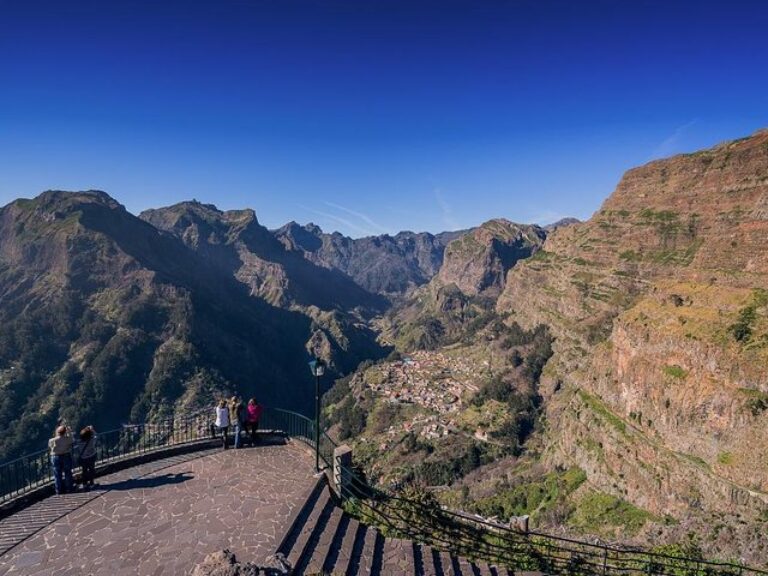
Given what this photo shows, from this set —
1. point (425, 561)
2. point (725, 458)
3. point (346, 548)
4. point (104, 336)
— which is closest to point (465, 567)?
point (425, 561)

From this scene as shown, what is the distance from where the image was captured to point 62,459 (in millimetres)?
14508

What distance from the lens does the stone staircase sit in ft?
37.1

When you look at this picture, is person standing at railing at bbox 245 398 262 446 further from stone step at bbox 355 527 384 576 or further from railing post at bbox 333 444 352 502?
stone step at bbox 355 527 384 576

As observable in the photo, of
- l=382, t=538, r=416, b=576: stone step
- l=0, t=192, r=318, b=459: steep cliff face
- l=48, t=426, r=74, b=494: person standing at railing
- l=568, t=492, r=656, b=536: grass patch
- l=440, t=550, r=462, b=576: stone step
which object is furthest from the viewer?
l=0, t=192, r=318, b=459: steep cliff face

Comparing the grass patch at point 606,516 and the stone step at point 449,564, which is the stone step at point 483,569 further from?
the grass patch at point 606,516

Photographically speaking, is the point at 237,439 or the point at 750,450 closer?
the point at 237,439

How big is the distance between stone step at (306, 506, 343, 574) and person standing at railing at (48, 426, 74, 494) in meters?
9.21

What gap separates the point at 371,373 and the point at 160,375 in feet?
226

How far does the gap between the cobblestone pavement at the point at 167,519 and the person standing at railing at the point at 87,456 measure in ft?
1.80

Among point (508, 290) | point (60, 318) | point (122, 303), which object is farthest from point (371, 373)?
point (60, 318)

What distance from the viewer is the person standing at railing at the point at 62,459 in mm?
14266

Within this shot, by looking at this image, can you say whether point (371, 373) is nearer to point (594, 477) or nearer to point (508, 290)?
point (508, 290)

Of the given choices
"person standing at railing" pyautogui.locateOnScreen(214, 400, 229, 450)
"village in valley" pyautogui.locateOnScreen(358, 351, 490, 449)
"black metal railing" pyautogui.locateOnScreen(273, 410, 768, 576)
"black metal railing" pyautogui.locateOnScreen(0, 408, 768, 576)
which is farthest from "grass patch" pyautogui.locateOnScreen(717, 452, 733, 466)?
"village in valley" pyautogui.locateOnScreen(358, 351, 490, 449)

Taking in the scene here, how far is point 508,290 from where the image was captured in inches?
7047
